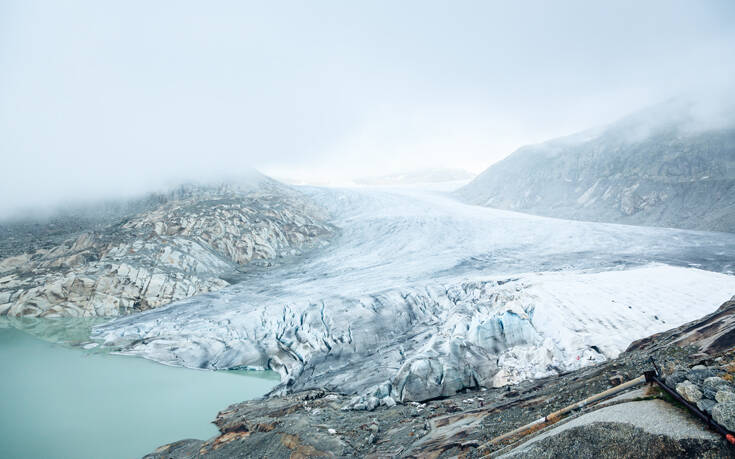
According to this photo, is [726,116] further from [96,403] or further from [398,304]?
[96,403]

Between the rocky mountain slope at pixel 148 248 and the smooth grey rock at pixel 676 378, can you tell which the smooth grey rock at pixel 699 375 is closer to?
the smooth grey rock at pixel 676 378

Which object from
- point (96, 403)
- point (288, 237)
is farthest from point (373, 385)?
point (288, 237)

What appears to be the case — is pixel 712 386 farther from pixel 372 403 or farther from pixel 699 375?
pixel 372 403

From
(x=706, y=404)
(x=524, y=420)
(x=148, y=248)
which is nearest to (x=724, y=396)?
(x=706, y=404)

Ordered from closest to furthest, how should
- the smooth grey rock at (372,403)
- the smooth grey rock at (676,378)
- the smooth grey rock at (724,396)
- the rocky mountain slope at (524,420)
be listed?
the smooth grey rock at (724,396)
the rocky mountain slope at (524,420)
the smooth grey rock at (676,378)
the smooth grey rock at (372,403)

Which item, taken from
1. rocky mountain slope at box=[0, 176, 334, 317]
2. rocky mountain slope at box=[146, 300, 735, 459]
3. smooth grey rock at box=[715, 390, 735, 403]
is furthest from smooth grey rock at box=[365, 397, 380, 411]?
rocky mountain slope at box=[0, 176, 334, 317]

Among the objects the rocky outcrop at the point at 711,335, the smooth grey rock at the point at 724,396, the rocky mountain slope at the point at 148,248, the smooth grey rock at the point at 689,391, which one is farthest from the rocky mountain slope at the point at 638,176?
the smooth grey rock at the point at 724,396
